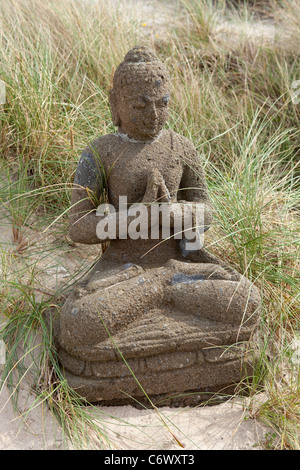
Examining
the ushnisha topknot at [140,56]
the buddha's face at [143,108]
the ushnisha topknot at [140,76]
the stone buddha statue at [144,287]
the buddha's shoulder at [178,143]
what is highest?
the ushnisha topknot at [140,56]

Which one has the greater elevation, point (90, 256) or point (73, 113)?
point (73, 113)

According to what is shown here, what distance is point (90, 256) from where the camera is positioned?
135 inches

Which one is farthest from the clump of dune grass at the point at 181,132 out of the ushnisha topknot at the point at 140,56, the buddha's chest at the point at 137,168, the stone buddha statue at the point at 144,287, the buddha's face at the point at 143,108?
the ushnisha topknot at the point at 140,56

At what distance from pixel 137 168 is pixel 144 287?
22.1 inches

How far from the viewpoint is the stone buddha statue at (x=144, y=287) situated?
237 centimetres

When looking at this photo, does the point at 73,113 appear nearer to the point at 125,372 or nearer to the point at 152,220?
the point at 152,220

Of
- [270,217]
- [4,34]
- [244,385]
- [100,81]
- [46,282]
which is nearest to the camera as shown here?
[244,385]

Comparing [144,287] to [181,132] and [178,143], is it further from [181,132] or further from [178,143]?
[181,132]

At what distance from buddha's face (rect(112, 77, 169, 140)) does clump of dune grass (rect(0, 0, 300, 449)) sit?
0.59 meters

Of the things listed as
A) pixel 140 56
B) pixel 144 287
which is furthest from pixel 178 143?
pixel 144 287

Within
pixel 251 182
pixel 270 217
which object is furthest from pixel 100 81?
pixel 270 217

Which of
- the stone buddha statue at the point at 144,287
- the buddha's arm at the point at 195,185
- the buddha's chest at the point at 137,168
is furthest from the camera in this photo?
the buddha's arm at the point at 195,185

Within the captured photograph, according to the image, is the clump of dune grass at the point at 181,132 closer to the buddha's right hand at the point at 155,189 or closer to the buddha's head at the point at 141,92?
the buddha's right hand at the point at 155,189

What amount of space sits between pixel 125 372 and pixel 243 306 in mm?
608
